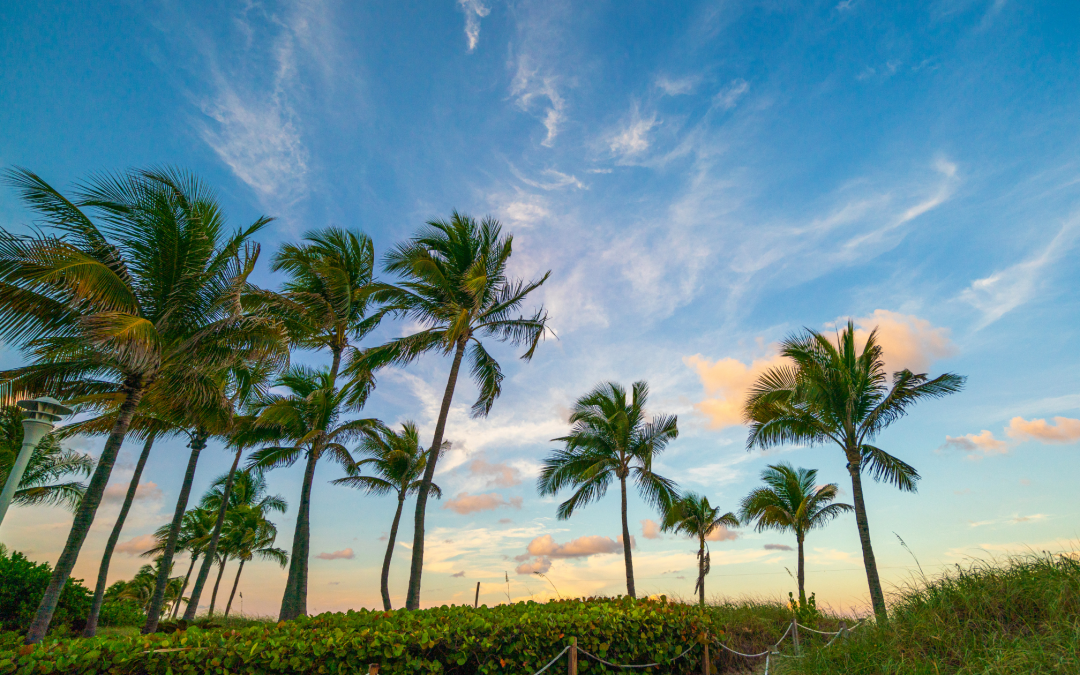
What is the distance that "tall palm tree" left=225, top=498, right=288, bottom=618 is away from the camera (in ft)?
95.9

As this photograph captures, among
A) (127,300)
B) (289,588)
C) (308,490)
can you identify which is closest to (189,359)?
(127,300)

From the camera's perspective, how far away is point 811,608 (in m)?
12.0

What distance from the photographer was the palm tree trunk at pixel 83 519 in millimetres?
8445

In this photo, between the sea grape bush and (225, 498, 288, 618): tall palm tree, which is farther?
(225, 498, 288, 618): tall palm tree

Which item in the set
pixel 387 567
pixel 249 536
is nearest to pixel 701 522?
pixel 387 567

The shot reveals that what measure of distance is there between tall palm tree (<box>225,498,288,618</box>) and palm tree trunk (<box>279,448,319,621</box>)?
14680mm

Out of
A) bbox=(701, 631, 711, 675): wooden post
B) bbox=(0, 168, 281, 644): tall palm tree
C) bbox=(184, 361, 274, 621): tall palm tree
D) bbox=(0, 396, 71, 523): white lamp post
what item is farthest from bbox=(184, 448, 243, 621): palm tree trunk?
bbox=(701, 631, 711, 675): wooden post

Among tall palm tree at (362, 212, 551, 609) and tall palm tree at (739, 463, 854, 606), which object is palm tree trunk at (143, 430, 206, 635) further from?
tall palm tree at (739, 463, 854, 606)

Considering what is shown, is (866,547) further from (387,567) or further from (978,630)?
(387,567)

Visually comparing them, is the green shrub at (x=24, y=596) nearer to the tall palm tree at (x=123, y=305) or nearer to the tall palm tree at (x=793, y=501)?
the tall palm tree at (x=123, y=305)

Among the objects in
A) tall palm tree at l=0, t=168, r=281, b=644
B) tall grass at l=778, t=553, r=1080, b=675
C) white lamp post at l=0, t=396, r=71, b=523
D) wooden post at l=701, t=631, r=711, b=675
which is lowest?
wooden post at l=701, t=631, r=711, b=675

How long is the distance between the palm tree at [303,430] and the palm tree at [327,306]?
0.10 ft

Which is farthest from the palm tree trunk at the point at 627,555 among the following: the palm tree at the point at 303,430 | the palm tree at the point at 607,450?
the palm tree at the point at 303,430

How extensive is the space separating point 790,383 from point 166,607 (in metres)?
44.1
